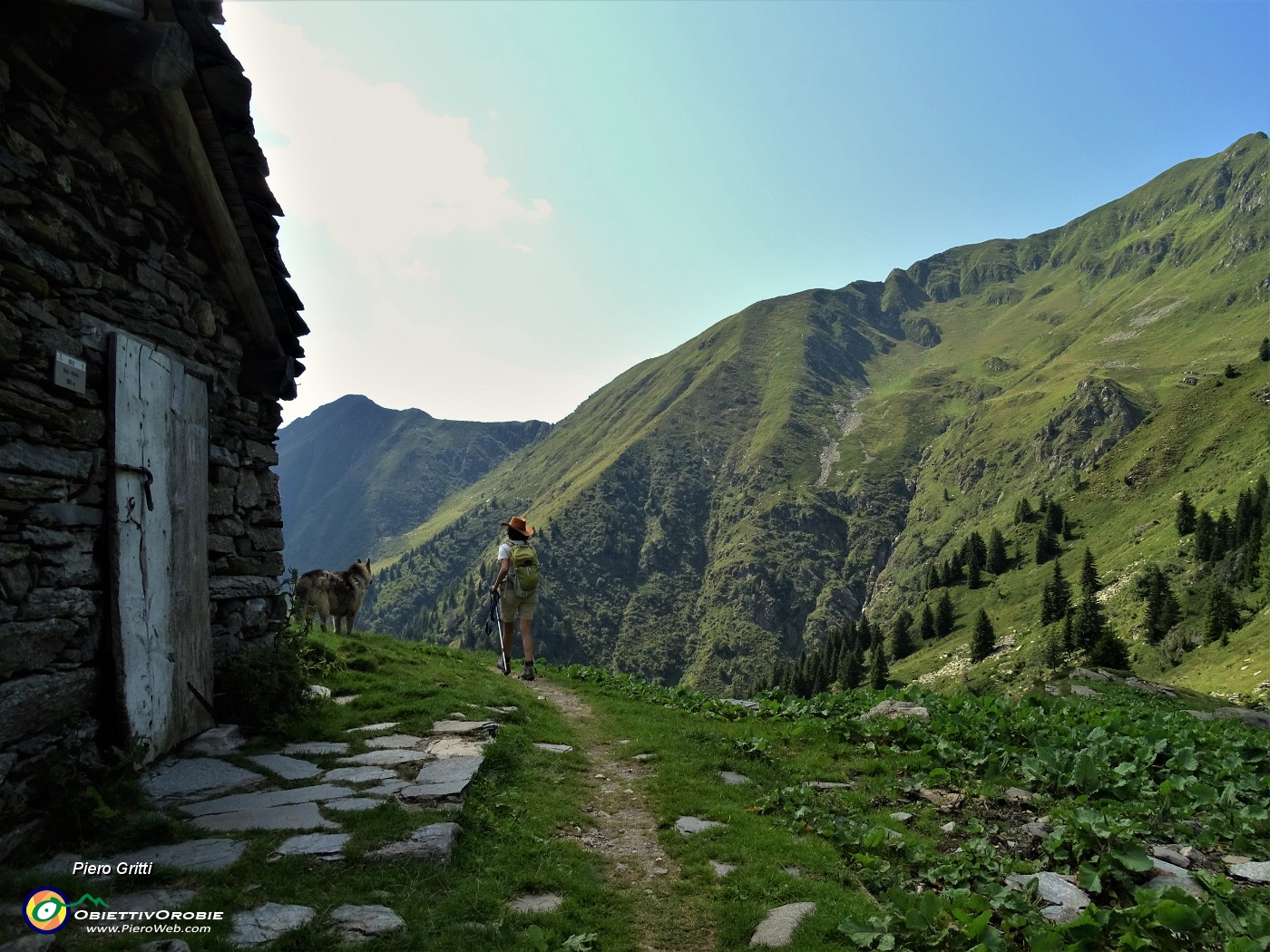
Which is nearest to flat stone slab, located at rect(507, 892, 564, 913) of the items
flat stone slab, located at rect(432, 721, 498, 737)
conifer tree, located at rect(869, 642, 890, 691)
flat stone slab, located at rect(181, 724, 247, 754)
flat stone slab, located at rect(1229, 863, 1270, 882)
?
flat stone slab, located at rect(432, 721, 498, 737)

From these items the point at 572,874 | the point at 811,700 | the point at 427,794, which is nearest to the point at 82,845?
the point at 427,794

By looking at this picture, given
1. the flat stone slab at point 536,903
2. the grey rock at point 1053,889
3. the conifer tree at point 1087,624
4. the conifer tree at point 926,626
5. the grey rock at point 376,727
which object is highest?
the grey rock at point 376,727

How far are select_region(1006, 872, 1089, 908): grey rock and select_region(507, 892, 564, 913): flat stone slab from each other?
401 cm

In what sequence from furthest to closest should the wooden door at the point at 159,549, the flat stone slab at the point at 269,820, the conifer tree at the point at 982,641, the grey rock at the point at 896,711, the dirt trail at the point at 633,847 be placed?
1. the conifer tree at the point at 982,641
2. the grey rock at the point at 896,711
3. the wooden door at the point at 159,549
4. the flat stone slab at the point at 269,820
5. the dirt trail at the point at 633,847

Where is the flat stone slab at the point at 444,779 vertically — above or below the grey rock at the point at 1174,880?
above

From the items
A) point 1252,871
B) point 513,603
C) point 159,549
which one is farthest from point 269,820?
point 513,603

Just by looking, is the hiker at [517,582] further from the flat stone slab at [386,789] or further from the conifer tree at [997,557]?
the conifer tree at [997,557]

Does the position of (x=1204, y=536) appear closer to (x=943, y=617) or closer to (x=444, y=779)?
(x=943, y=617)

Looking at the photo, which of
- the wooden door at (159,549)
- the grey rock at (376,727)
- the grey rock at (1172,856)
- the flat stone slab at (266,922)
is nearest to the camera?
the flat stone slab at (266,922)

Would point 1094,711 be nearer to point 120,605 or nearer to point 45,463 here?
point 120,605

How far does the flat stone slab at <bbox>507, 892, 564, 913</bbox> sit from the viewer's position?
5781 millimetres

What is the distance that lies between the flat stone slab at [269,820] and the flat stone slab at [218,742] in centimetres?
210

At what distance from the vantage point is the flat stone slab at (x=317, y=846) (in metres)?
6.03

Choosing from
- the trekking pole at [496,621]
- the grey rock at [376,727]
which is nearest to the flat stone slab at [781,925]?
the grey rock at [376,727]
